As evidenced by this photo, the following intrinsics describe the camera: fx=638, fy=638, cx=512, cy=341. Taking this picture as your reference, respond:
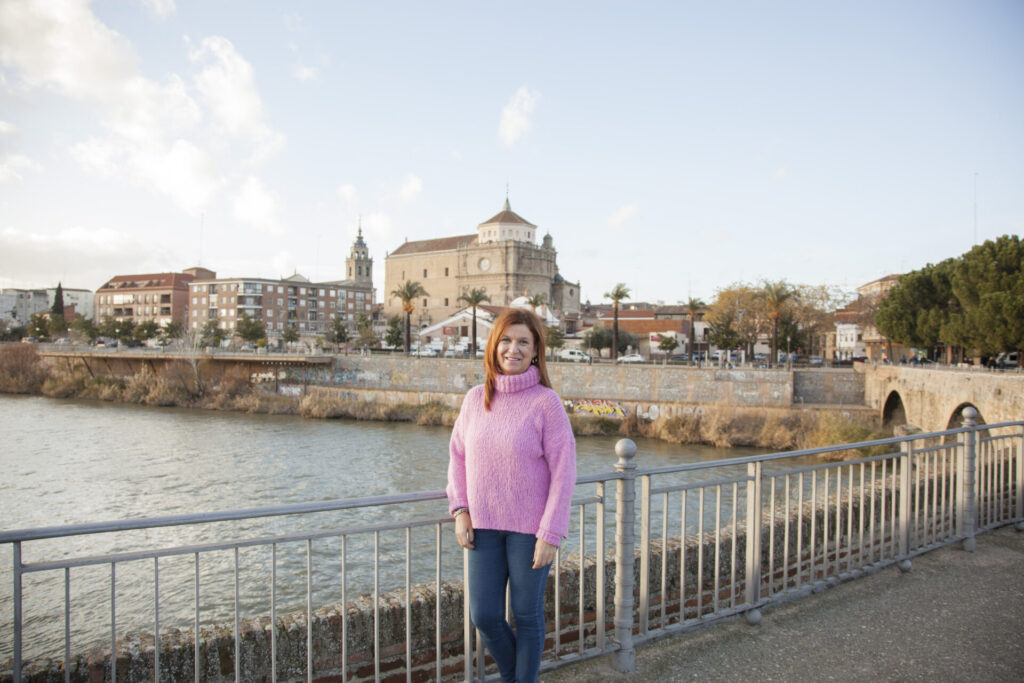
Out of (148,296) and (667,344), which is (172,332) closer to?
(148,296)

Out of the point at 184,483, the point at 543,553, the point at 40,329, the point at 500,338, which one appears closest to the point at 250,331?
the point at 40,329

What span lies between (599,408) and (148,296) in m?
88.1

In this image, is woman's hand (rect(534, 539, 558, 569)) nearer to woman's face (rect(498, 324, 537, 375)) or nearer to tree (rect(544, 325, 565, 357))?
woman's face (rect(498, 324, 537, 375))

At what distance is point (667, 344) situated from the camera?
5994 centimetres

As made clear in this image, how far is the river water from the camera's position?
1117 centimetres

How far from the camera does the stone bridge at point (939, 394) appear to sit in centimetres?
1842

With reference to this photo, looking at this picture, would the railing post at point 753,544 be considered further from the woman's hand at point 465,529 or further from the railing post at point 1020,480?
the railing post at point 1020,480

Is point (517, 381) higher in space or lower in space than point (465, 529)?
higher

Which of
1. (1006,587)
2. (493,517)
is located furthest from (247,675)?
(1006,587)

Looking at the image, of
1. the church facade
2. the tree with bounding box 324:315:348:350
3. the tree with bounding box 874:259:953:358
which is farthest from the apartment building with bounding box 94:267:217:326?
the tree with bounding box 874:259:953:358

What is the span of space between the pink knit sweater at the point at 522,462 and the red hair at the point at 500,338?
0.05 m

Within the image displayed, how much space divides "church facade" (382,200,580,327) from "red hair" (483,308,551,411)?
77.5m

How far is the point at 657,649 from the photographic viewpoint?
A: 4188 mm

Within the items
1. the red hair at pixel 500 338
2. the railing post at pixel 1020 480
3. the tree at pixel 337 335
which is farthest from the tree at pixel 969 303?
the tree at pixel 337 335
